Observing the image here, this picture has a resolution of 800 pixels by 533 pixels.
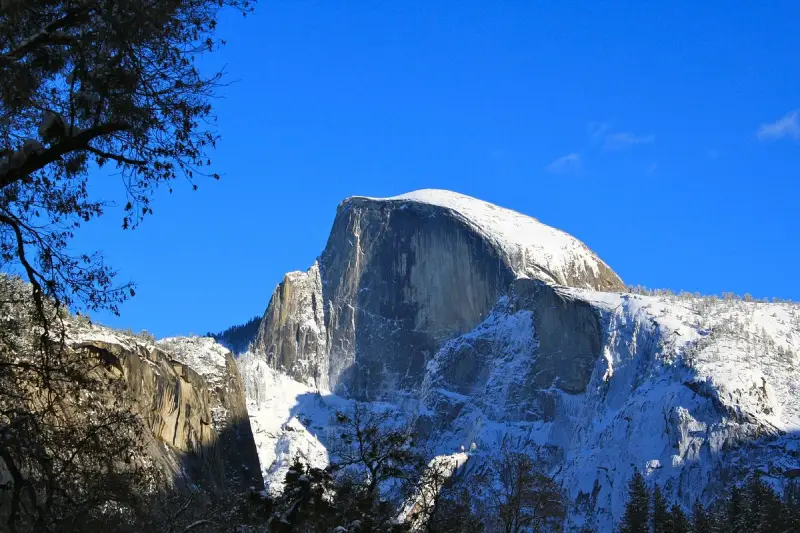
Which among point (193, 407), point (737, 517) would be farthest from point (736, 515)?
point (193, 407)

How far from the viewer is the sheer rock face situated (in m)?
115

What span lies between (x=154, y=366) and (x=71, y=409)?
110 m

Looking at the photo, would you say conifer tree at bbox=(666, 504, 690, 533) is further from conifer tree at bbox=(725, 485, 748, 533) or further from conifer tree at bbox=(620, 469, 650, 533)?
conifer tree at bbox=(620, 469, 650, 533)

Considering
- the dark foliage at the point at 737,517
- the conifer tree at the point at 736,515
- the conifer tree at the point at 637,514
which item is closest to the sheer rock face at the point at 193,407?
the conifer tree at the point at 637,514

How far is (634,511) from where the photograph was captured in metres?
112

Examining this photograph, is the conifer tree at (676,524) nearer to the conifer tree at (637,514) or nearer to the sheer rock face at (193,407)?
the conifer tree at (637,514)

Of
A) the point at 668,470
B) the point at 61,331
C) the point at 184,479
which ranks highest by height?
the point at 668,470

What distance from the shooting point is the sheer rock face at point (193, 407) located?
379 ft

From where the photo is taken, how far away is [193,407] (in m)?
132

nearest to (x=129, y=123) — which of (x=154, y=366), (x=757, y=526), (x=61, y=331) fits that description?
(x=61, y=331)

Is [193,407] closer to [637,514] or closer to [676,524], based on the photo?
[637,514]

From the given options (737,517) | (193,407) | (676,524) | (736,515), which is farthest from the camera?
(193,407)

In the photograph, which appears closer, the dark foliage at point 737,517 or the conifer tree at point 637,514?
the dark foliage at point 737,517

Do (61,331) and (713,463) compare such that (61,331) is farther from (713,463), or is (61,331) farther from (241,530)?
(713,463)
